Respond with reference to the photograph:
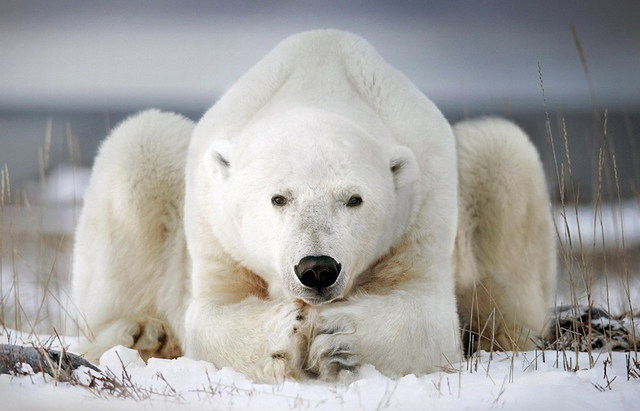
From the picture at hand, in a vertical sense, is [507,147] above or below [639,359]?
above

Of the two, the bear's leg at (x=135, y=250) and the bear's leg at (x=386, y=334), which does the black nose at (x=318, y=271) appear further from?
the bear's leg at (x=135, y=250)

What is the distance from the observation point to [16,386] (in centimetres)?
244

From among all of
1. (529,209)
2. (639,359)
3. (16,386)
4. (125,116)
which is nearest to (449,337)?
(639,359)

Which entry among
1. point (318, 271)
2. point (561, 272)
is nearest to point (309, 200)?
point (318, 271)

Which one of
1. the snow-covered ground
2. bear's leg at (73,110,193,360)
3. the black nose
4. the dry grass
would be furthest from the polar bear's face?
bear's leg at (73,110,193,360)

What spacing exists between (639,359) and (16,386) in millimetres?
2113

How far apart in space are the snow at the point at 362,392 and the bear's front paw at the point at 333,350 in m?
0.05

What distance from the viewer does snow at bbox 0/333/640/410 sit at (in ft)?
7.58

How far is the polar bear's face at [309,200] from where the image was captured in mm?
2703

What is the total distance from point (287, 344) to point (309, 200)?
0.54 metres

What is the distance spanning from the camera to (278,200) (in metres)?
2.87

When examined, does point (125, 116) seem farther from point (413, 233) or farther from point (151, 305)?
point (413, 233)

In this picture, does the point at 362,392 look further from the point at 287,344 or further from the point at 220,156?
the point at 220,156

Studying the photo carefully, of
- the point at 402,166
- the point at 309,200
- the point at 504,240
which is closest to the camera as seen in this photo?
the point at 309,200
